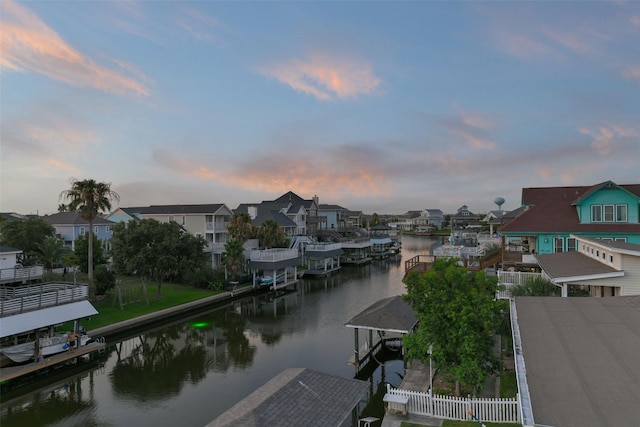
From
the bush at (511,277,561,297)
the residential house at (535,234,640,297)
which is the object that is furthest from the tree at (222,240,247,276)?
the residential house at (535,234,640,297)

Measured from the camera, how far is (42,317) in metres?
20.9

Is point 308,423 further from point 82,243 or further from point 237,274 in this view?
point 82,243

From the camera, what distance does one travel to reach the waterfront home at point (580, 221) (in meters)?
24.6

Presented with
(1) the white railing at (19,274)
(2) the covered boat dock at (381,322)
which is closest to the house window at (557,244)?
(2) the covered boat dock at (381,322)

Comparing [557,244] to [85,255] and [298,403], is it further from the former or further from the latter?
[85,255]

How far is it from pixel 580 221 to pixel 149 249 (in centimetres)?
3135

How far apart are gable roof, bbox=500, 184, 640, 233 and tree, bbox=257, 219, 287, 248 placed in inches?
1210

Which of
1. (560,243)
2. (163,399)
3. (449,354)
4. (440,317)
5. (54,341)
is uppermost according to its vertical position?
(560,243)

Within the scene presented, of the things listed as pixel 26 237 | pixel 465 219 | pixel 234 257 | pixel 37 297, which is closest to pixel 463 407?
pixel 37 297

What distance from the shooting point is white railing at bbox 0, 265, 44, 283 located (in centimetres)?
2730

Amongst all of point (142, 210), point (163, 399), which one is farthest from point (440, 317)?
point (142, 210)

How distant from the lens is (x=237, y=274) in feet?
143

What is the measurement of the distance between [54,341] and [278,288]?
24.4 metres

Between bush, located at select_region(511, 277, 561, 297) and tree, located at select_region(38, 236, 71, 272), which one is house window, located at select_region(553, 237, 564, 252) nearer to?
bush, located at select_region(511, 277, 561, 297)
